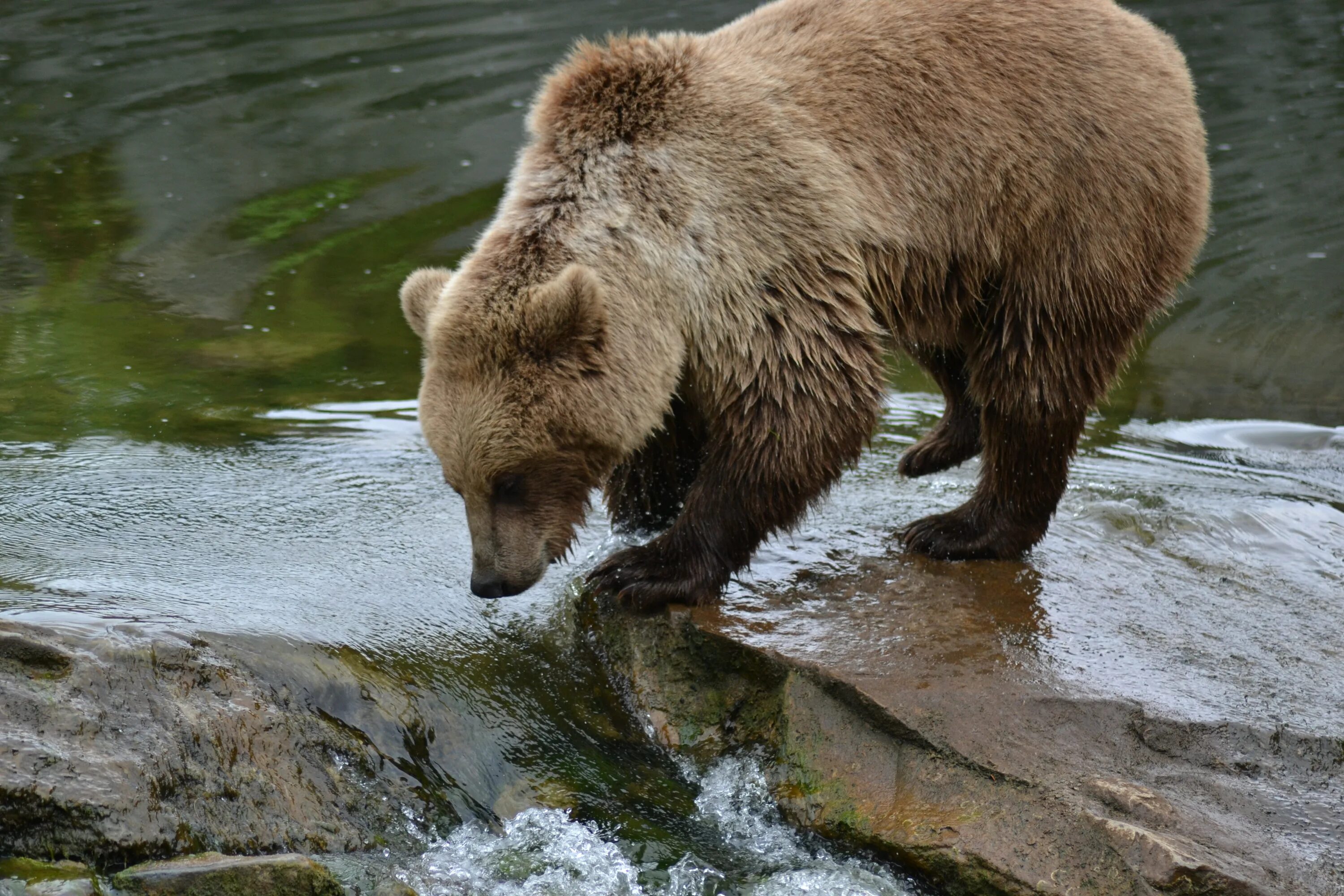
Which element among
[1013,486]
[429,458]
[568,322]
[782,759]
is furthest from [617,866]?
[429,458]

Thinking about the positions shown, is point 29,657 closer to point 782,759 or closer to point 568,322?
point 568,322

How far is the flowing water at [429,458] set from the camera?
4746 millimetres

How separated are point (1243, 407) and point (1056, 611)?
4.30 metres

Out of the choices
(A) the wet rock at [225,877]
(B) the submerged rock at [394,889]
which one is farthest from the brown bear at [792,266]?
(A) the wet rock at [225,877]

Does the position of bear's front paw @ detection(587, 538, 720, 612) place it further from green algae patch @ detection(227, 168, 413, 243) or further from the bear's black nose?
green algae patch @ detection(227, 168, 413, 243)

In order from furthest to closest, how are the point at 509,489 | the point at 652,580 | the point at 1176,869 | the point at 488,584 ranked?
the point at 652,580 < the point at 488,584 < the point at 509,489 < the point at 1176,869

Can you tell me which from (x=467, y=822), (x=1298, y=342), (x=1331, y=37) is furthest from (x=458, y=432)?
(x=1331, y=37)

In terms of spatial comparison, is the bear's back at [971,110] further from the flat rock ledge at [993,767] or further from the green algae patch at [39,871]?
the green algae patch at [39,871]

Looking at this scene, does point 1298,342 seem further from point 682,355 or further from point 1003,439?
point 682,355

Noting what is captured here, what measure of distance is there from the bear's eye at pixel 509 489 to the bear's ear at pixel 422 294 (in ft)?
2.32

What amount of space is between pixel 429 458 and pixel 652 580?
90.3 inches

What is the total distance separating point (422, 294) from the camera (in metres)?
5.23

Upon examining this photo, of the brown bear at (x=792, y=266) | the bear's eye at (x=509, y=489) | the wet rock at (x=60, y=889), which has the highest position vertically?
the brown bear at (x=792, y=266)

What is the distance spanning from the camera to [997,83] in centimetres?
543
